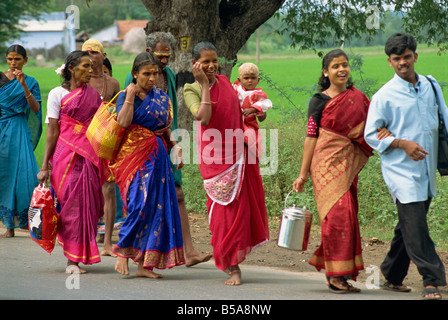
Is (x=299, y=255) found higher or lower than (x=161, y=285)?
lower

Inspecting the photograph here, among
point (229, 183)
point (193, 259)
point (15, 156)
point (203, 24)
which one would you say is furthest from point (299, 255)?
point (203, 24)

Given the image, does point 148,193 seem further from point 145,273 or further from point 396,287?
point 396,287

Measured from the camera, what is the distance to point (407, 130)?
5.26 metres

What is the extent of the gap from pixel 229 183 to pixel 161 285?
3.38 feet

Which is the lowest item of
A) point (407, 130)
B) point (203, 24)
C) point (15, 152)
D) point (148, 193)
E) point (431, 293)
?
point (431, 293)

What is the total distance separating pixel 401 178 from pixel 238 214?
55.5 inches

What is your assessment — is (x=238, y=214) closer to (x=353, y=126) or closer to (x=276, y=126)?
(x=353, y=126)

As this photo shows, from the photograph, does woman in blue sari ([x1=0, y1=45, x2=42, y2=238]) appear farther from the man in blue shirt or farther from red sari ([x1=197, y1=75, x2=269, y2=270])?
the man in blue shirt

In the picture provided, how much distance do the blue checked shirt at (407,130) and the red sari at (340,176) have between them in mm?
183

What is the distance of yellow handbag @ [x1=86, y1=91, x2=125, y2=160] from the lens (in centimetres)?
596

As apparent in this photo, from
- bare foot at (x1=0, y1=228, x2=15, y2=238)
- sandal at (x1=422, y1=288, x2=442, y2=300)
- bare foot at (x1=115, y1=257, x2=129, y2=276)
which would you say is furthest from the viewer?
bare foot at (x1=0, y1=228, x2=15, y2=238)

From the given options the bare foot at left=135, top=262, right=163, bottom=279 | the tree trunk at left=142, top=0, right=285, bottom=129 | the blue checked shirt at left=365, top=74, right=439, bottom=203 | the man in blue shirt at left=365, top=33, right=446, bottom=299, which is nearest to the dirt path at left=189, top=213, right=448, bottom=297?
the man in blue shirt at left=365, top=33, right=446, bottom=299

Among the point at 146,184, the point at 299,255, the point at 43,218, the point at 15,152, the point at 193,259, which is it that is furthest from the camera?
the point at 15,152

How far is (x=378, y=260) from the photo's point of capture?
23.3 ft
